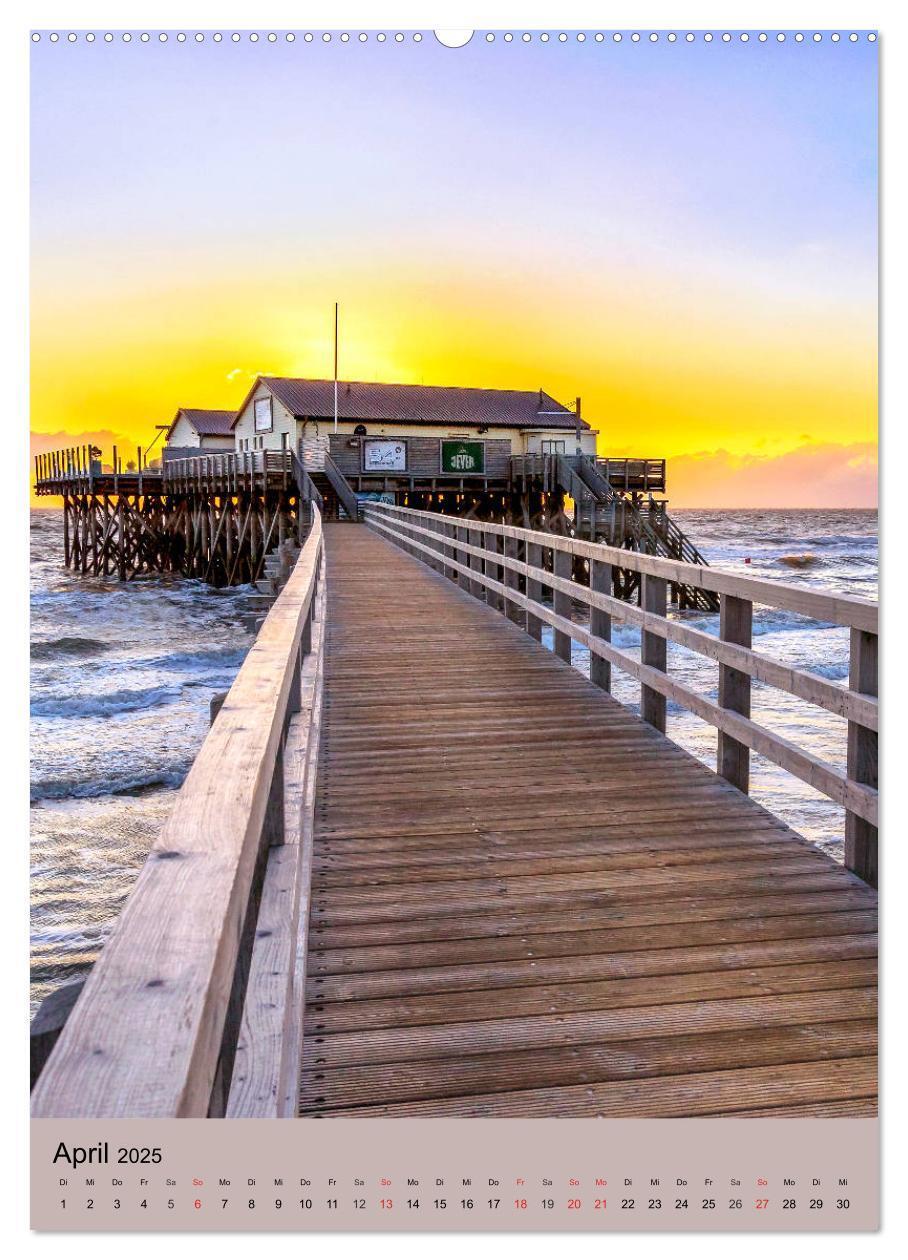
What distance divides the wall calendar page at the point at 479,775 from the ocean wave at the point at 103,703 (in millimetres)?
6317

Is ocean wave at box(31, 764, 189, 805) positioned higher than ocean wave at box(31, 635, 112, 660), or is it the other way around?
ocean wave at box(31, 635, 112, 660)

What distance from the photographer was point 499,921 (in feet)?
11.2

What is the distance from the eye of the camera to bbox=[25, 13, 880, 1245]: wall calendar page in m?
1.62

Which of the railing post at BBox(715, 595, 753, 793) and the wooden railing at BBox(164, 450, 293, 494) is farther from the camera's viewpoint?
the wooden railing at BBox(164, 450, 293, 494)

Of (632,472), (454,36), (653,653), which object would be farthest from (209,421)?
(454,36)

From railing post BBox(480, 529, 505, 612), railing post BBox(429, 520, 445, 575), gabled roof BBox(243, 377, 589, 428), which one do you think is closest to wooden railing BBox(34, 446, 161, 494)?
gabled roof BBox(243, 377, 589, 428)

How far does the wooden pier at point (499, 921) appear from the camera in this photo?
4.63 feet

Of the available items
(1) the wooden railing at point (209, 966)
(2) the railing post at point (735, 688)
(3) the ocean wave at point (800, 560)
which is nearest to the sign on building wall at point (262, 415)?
(3) the ocean wave at point (800, 560)

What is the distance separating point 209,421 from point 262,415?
494 inches

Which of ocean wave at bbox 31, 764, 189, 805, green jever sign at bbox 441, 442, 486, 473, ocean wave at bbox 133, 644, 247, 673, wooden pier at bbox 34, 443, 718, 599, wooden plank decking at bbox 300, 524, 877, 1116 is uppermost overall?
green jever sign at bbox 441, 442, 486, 473

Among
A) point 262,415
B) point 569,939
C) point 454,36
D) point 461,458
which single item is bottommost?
point 569,939

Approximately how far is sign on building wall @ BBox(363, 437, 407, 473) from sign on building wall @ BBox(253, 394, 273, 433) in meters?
5.80

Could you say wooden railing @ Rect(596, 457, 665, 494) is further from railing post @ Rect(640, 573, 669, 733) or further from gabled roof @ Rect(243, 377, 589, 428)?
railing post @ Rect(640, 573, 669, 733)

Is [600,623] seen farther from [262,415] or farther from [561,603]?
[262,415]
